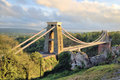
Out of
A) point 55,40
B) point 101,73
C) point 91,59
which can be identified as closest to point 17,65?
point 101,73

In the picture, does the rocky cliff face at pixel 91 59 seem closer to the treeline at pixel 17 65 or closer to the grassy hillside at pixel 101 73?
the grassy hillside at pixel 101 73

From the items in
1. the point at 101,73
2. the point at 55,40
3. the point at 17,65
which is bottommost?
the point at 17,65

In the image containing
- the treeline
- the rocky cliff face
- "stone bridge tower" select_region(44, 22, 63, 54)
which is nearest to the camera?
the treeline

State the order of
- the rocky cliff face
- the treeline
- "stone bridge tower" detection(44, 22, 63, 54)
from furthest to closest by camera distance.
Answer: "stone bridge tower" detection(44, 22, 63, 54), the rocky cliff face, the treeline

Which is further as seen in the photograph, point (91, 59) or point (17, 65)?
point (91, 59)

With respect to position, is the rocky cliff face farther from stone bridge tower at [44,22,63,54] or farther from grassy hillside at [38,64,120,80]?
stone bridge tower at [44,22,63,54]

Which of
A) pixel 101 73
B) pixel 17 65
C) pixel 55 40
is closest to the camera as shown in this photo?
pixel 101 73

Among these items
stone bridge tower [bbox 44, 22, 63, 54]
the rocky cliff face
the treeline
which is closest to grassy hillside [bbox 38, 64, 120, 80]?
the rocky cliff face

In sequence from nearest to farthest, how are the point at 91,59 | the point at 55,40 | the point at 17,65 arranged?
1. the point at 17,65
2. the point at 91,59
3. the point at 55,40

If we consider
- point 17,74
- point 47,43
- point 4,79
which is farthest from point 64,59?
→ point 4,79

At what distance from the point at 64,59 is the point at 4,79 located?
8.08 metres

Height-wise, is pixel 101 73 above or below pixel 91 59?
above

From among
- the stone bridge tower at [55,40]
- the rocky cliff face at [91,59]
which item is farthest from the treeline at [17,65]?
the stone bridge tower at [55,40]

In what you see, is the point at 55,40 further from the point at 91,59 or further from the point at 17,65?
the point at 17,65
